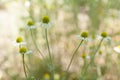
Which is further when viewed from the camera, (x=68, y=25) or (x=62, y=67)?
(x=68, y=25)

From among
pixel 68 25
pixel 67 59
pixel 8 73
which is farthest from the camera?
pixel 68 25

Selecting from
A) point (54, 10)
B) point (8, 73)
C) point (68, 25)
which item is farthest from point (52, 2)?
point (8, 73)

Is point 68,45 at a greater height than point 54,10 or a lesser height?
lesser

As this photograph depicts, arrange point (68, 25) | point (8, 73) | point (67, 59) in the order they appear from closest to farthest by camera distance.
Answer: point (8, 73)
point (67, 59)
point (68, 25)

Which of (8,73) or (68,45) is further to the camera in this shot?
(68,45)

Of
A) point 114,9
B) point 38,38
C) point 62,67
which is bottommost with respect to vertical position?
point 62,67

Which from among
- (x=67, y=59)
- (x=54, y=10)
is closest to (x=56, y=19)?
(x=54, y=10)

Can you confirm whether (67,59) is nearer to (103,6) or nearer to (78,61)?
(78,61)

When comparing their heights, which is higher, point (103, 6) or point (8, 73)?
point (103, 6)

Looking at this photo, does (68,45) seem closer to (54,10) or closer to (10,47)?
(54,10)
